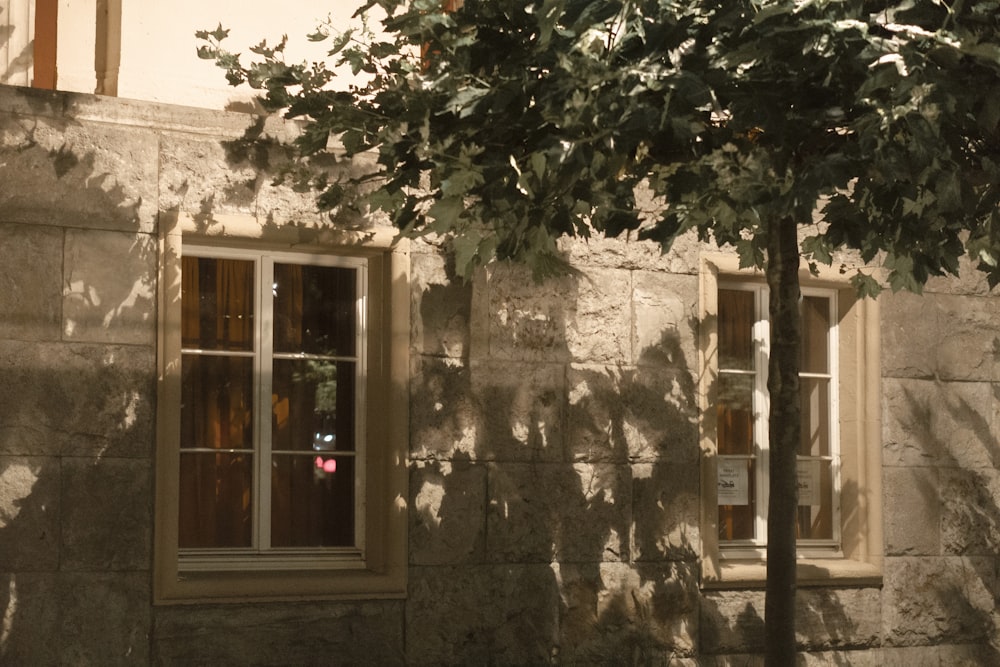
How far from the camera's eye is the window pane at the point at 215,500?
966 centimetres

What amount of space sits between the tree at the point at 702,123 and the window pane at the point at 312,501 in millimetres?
2265

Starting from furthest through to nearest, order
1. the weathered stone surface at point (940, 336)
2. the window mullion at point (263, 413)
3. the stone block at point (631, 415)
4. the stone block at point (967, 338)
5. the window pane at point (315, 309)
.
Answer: the stone block at point (967, 338)
the weathered stone surface at point (940, 336)
the stone block at point (631, 415)
the window pane at point (315, 309)
the window mullion at point (263, 413)

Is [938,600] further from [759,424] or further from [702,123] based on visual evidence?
[702,123]

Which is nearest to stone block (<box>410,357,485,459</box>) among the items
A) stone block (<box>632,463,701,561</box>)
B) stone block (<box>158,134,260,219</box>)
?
stone block (<box>632,463,701,561</box>)

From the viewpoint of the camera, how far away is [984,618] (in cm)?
1199

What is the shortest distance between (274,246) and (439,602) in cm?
229

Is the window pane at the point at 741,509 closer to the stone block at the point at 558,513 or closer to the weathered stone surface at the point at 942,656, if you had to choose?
the stone block at the point at 558,513

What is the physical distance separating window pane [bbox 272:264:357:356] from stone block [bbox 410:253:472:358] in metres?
0.39

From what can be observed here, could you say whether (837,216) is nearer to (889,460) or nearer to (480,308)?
(480,308)

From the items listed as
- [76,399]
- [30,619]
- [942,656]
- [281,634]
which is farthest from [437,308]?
[942,656]

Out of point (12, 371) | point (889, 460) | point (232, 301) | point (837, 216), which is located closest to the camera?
point (837, 216)

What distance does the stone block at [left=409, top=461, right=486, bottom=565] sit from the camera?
993cm

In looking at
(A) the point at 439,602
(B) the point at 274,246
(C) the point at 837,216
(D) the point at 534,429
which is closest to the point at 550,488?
(D) the point at 534,429

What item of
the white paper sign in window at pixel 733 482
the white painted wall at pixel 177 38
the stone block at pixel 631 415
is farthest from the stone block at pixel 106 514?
the white paper sign in window at pixel 733 482
